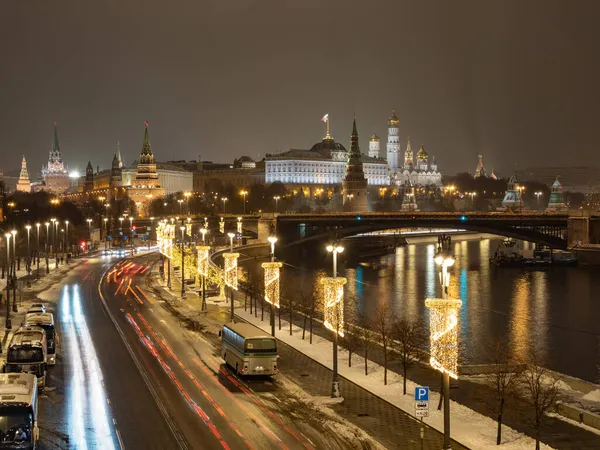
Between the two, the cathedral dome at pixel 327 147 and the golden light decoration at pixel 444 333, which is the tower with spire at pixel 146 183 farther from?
the golden light decoration at pixel 444 333

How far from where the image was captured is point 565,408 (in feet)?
67.5

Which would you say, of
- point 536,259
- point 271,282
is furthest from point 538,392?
point 536,259

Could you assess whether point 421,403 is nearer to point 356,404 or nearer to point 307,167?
point 356,404

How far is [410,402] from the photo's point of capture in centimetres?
2122

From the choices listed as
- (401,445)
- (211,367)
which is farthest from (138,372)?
(401,445)

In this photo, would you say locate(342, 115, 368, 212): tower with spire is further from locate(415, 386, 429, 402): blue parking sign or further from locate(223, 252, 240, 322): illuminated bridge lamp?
locate(415, 386, 429, 402): blue parking sign

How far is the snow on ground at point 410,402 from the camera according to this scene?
59.2 ft

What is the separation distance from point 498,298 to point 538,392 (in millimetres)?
34092

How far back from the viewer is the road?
17.8 m

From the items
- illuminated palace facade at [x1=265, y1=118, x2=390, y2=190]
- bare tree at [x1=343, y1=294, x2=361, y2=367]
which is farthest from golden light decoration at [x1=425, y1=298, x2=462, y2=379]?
illuminated palace facade at [x1=265, y1=118, x2=390, y2=190]

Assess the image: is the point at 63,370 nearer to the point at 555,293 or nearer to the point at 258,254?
the point at 555,293

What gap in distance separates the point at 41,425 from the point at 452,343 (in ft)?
29.9

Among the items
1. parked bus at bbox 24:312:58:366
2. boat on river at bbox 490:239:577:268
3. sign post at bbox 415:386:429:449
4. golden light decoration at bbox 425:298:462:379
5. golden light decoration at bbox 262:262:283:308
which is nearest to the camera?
golden light decoration at bbox 425:298:462:379

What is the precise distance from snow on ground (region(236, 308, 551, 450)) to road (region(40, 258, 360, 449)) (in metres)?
2.47
